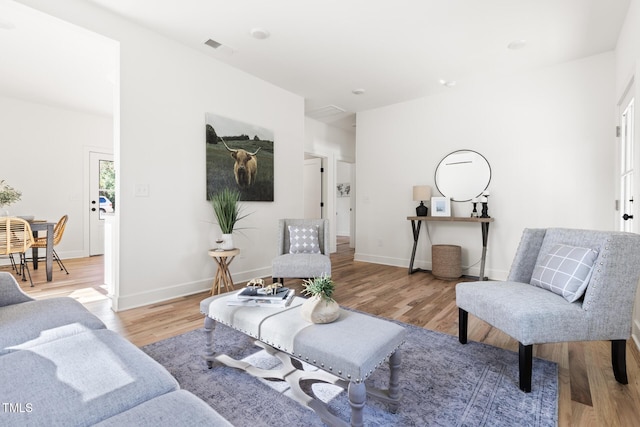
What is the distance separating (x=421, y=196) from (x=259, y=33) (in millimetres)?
2892

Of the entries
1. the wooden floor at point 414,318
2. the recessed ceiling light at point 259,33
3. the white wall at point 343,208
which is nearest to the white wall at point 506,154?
the wooden floor at point 414,318

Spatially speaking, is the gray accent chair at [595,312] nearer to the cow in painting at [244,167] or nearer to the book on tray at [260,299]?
the book on tray at [260,299]

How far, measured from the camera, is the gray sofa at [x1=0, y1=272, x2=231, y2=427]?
0.78 m

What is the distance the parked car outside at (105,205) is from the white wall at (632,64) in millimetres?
7311

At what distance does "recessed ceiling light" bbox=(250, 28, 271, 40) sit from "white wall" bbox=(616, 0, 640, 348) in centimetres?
297

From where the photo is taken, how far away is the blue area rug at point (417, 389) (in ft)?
4.56

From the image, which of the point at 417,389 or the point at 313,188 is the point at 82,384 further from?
the point at 313,188

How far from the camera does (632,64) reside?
248cm

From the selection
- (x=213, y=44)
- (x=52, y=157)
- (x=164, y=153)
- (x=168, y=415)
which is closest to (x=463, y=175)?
(x=213, y=44)

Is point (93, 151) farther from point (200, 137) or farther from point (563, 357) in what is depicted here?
point (563, 357)

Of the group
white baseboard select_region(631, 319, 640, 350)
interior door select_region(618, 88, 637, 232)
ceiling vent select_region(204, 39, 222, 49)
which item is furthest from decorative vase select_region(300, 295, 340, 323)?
ceiling vent select_region(204, 39, 222, 49)

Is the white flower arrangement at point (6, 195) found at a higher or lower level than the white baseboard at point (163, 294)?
higher

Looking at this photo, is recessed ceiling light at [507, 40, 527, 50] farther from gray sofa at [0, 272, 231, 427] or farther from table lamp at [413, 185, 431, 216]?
gray sofa at [0, 272, 231, 427]

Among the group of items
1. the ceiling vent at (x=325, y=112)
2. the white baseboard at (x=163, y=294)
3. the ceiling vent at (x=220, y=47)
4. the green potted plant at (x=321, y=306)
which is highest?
the ceiling vent at (x=220, y=47)
